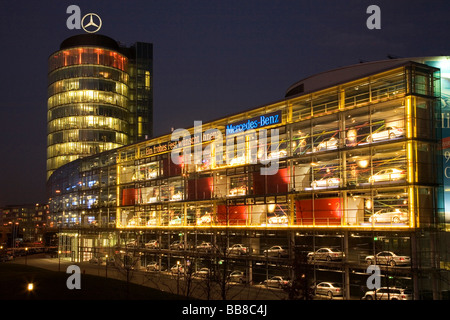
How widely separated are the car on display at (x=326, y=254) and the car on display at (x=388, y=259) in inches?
105

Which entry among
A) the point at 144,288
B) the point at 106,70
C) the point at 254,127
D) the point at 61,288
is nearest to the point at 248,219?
the point at 254,127

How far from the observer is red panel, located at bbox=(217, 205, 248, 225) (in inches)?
1757

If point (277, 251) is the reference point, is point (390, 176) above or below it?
above

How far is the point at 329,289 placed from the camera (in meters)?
33.8

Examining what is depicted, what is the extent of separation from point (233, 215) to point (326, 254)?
39.5ft

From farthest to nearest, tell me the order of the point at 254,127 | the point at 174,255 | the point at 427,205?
the point at 174,255 → the point at 254,127 → the point at 427,205

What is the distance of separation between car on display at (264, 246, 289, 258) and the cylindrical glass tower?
75155 millimetres

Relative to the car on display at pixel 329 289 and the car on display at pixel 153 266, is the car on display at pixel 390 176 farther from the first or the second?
the car on display at pixel 153 266

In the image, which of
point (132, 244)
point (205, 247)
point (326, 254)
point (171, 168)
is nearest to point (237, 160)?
point (205, 247)

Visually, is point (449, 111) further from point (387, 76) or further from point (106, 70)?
point (106, 70)

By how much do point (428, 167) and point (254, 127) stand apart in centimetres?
1507

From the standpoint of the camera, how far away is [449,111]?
34375mm

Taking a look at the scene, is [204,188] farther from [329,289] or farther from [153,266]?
[329,289]

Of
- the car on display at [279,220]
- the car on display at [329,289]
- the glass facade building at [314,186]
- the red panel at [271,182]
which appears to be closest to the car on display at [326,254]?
the glass facade building at [314,186]
